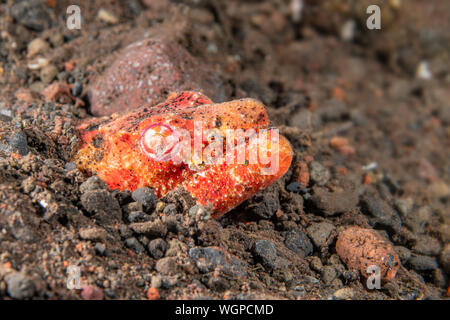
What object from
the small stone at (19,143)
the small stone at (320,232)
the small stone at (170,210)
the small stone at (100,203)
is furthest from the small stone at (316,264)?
the small stone at (19,143)

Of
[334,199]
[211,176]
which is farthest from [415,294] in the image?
[211,176]

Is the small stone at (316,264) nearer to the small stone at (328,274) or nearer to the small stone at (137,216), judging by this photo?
the small stone at (328,274)

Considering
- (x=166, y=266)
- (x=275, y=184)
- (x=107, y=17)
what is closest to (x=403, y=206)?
(x=275, y=184)

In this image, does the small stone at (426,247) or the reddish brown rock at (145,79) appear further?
the reddish brown rock at (145,79)

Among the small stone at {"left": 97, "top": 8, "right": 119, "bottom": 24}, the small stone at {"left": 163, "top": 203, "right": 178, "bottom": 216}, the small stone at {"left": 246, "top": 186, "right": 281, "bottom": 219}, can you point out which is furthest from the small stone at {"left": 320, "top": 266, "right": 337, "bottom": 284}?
the small stone at {"left": 97, "top": 8, "right": 119, "bottom": 24}

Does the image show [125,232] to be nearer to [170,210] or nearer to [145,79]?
[170,210]

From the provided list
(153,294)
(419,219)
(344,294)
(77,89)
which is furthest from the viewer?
(77,89)

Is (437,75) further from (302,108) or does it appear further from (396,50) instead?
(302,108)
